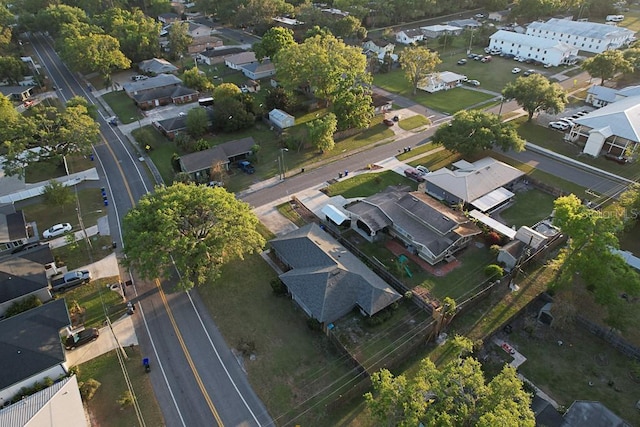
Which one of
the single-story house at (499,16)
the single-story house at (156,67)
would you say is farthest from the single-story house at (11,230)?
the single-story house at (499,16)

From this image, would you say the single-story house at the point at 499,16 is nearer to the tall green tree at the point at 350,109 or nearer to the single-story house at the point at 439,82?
the single-story house at the point at 439,82

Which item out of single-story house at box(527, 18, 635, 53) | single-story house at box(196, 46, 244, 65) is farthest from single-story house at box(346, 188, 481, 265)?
single-story house at box(527, 18, 635, 53)

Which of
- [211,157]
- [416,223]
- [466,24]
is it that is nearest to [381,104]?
[211,157]

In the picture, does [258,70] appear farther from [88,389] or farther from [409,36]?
[88,389]

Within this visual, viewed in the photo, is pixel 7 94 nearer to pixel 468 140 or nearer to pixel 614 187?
pixel 468 140

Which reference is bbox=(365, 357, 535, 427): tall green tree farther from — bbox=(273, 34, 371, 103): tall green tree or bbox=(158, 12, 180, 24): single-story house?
bbox=(158, 12, 180, 24): single-story house

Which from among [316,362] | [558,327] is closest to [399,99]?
[558,327]
